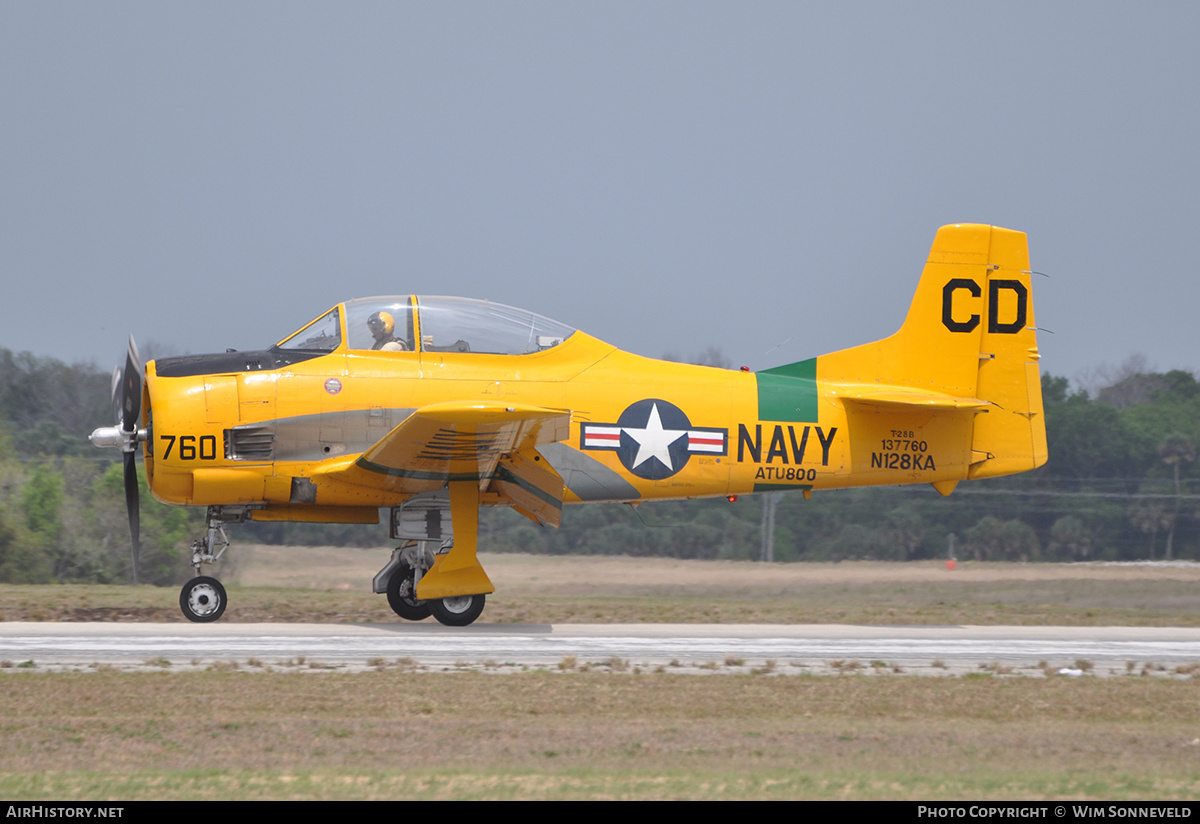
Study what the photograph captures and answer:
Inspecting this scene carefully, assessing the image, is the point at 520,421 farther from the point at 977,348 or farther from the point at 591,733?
the point at 977,348

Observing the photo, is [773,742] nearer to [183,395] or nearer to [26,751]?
[26,751]

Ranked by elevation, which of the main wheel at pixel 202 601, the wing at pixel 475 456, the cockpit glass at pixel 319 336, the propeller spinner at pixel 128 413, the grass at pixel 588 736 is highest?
the cockpit glass at pixel 319 336

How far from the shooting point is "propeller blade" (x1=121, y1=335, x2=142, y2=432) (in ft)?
36.6

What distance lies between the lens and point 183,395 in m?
11.1

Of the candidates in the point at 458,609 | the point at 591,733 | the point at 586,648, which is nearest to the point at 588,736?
the point at 591,733

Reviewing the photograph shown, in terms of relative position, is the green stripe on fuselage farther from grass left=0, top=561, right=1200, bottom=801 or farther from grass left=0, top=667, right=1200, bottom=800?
grass left=0, top=667, right=1200, bottom=800

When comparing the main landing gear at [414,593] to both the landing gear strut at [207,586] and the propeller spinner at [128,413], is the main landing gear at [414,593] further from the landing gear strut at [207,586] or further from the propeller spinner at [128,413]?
the propeller spinner at [128,413]

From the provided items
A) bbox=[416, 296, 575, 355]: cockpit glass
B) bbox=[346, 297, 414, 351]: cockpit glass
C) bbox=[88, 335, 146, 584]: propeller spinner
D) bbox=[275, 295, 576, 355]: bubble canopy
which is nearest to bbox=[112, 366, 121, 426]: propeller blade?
bbox=[88, 335, 146, 584]: propeller spinner

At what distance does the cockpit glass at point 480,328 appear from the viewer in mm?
11844

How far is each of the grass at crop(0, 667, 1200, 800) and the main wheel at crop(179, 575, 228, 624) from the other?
2.95 m

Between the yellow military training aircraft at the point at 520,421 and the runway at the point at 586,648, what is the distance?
36.8 inches

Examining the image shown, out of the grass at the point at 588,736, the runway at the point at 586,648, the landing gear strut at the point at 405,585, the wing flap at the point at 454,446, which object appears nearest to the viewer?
the grass at the point at 588,736

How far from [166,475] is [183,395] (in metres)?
0.80

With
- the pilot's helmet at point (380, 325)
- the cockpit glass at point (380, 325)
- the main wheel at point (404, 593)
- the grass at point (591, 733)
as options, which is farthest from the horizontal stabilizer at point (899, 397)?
the main wheel at point (404, 593)
